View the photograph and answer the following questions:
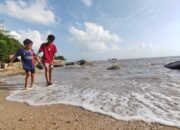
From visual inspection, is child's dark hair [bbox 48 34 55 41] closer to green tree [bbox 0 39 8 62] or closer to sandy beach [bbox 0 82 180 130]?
sandy beach [bbox 0 82 180 130]

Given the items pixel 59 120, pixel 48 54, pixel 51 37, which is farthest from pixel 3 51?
pixel 59 120

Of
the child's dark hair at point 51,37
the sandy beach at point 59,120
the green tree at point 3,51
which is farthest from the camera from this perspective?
the green tree at point 3,51

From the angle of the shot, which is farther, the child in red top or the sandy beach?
the child in red top

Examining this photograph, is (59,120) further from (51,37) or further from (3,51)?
(3,51)

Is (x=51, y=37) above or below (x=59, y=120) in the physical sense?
above

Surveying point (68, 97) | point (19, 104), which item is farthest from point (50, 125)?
point (68, 97)

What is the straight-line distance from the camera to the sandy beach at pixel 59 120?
3.82 metres

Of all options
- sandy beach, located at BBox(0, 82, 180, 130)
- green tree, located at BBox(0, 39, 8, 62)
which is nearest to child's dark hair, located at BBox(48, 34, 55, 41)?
sandy beach, located at BBox(0, 82, 180, 130)

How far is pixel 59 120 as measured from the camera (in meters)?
4.24

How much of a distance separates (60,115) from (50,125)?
64 centimetres

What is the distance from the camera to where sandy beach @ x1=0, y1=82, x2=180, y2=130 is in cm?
382

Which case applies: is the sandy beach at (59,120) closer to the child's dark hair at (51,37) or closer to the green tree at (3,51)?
the child's dark hair at (51,37)

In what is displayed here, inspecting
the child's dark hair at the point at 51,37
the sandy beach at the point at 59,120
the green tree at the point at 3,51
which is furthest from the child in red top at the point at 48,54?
the green tree at the point at 3,51

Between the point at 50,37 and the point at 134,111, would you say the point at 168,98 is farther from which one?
the point at 50,37
